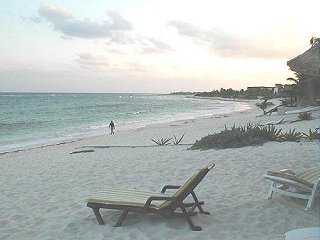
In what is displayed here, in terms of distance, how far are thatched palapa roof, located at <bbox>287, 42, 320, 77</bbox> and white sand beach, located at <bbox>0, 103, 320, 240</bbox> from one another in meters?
1.88

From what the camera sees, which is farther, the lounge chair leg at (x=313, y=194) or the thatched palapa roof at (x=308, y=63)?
the thatched palapa roof at (x=308, y=63)

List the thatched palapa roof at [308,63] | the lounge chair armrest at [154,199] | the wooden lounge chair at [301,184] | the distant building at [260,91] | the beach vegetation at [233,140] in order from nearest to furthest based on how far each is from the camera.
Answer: the lounge chair armrest at [154,199]
the wooden lounge chair at [301,184]
the thatched palapa roof at [308,63]
the beach vegetation at [233,140]
the distant building at [260,91]

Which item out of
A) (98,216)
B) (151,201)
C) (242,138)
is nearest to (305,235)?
(151,201)

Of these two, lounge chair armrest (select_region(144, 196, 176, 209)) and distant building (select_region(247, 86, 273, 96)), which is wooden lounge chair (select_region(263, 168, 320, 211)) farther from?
distant building (select_region(247, 86, 273, 96))

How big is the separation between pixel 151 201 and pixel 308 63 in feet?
10.0

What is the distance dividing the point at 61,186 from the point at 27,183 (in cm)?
99

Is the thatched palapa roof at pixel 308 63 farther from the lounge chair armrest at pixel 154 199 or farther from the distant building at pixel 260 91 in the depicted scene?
the distant building at pixel 260 91

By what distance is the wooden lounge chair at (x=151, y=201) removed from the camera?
443cm

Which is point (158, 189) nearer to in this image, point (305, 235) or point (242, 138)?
point (305, 235)

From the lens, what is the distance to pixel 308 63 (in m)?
5.45

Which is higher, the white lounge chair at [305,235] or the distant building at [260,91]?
the distant building at [260,91]

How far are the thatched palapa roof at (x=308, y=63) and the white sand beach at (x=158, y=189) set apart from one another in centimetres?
188

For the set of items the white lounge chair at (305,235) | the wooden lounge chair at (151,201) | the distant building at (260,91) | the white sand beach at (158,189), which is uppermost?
the distant building at (260,91)

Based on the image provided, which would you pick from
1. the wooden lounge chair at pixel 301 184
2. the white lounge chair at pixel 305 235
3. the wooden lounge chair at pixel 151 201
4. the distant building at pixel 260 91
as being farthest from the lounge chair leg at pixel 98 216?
the distant building at pixel 260 91
